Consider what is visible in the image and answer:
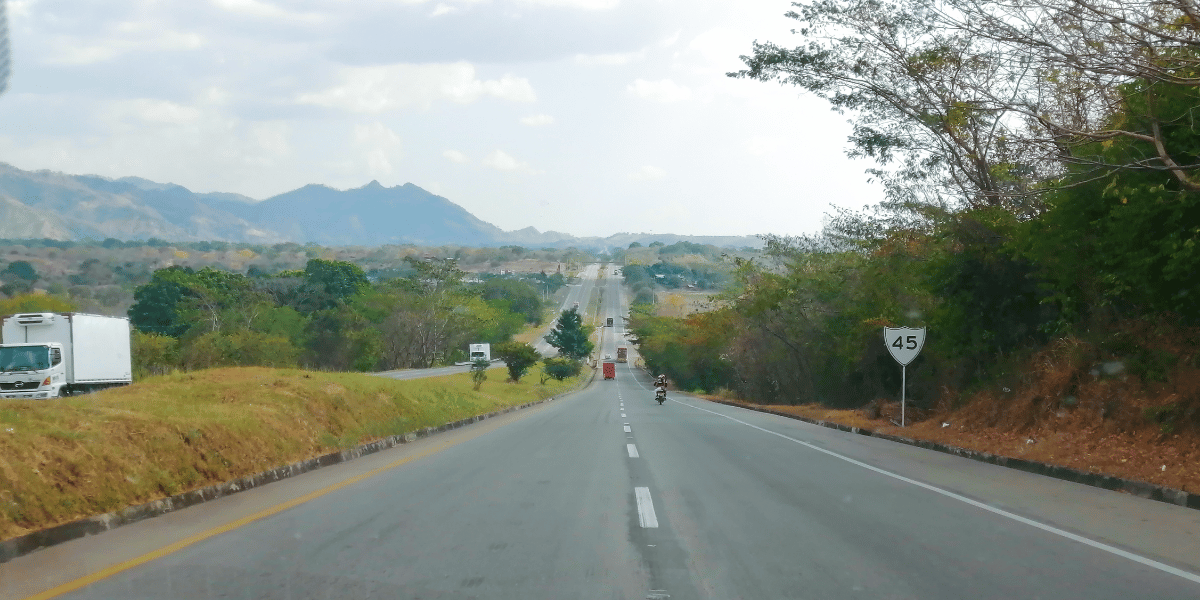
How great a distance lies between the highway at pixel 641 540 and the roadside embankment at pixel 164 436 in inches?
20.7

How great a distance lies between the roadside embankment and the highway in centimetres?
52

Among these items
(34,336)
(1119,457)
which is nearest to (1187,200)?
(1119,457)

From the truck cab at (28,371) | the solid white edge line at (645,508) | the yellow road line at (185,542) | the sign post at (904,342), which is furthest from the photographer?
the truck cab at (28,371)

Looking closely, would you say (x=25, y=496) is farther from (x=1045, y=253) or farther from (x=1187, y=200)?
(x=1045, y=253)

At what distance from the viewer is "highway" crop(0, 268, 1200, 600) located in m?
6.23

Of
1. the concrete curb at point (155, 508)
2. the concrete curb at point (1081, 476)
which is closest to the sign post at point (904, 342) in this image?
the concrete curb at point (1081, 476)

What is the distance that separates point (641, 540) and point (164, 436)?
20.5 feet

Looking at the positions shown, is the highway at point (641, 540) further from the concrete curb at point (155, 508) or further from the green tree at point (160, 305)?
the green tree at point (160, 305)

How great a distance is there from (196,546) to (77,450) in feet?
8.09

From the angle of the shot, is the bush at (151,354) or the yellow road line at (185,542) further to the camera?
the bush at (151,354)

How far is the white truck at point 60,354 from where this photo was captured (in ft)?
90.4

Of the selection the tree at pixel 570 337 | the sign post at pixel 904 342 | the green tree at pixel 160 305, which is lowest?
the tree at pixel 570 337

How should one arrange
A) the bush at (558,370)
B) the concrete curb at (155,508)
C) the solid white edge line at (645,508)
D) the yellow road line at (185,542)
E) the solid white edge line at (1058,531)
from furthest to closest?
the bush at (558,370)
the solid white edge line at (645,508)
the concrete curb at (155,508)
the solid white edge line at (1058,531)
the yellow road line at (185,542)

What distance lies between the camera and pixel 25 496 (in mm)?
7895
